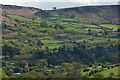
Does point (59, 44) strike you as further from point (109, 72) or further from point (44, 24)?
point (44, 24)

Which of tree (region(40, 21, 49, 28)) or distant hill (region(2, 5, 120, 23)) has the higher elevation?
distant hill (region(2, 5, 120, 23))

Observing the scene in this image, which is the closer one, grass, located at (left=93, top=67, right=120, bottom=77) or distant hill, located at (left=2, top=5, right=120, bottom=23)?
grass, located at (left=93, top=67, right=120, bottom=77)

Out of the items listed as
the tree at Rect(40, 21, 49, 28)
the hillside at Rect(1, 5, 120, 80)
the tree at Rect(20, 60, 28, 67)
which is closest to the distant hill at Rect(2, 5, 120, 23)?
the hillside at Rect(1, 5, 120, 80)

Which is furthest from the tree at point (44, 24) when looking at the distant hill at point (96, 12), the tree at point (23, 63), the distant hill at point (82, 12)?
the tree at point (23, 63)

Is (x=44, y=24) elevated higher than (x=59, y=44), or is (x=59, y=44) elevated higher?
(x=44, y=24)

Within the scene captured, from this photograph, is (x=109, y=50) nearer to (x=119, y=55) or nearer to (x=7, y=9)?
(x=119, y=55)

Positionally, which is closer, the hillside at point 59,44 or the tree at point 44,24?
the hillside at point 59,44

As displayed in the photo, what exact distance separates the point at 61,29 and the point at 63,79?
70423 millimetres

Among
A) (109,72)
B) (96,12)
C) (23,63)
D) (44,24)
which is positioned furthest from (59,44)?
(96,12)

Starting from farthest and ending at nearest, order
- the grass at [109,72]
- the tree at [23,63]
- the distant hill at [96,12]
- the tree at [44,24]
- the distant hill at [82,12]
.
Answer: the distant hill at [96,12], the distant hill at [82,12], the tree at [44,24], the tree at [23,63], the grass at [109,72]

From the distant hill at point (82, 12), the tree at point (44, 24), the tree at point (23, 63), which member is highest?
the distant hill at point (82, 12)

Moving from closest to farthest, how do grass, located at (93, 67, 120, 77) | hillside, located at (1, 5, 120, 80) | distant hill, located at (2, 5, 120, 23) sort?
grass, located at (93, 67, 120, 77)
hillside, located at (1, 5, 120, 80)
distant hill, located at (2, 5, 120, 23)

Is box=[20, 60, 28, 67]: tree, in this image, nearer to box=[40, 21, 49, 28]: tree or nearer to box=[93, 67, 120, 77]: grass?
box=[93, 67, 120, 77]: grass

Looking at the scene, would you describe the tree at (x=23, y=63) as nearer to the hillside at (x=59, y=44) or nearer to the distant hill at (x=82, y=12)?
the hillside at (x=59, y=44)
